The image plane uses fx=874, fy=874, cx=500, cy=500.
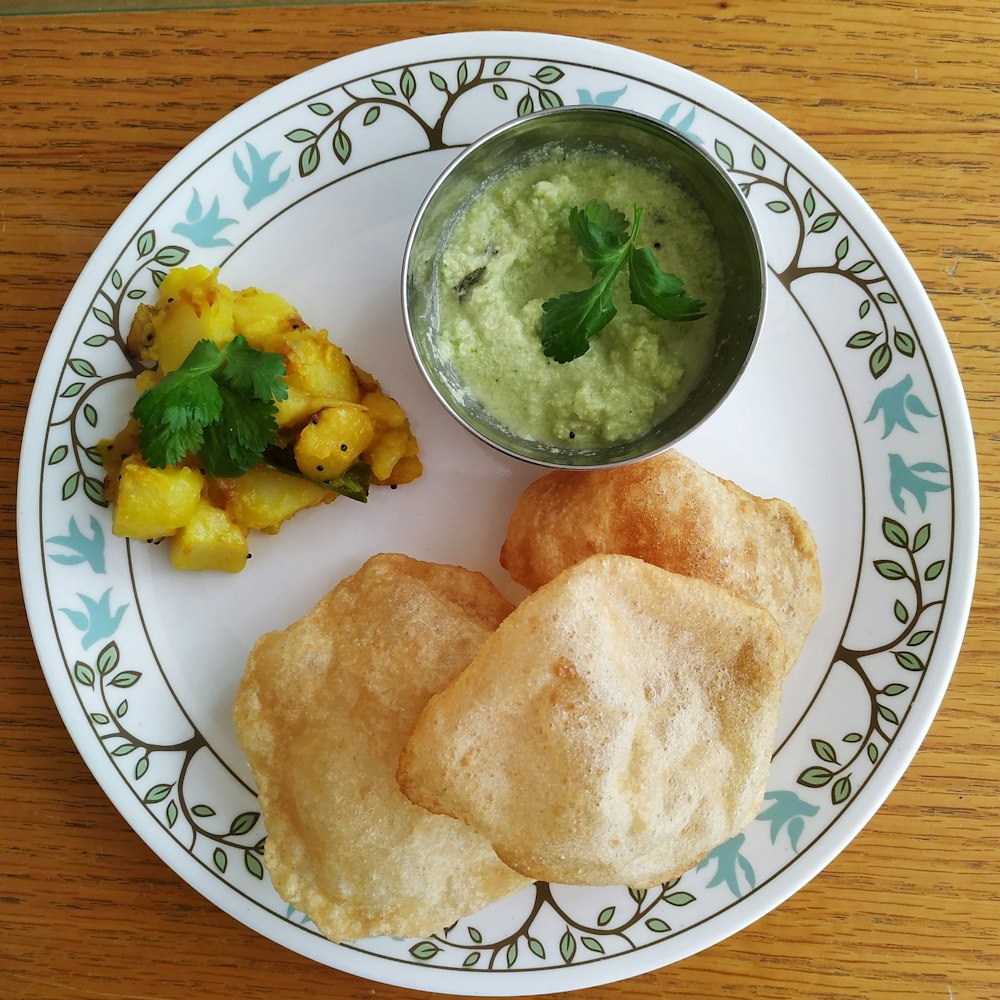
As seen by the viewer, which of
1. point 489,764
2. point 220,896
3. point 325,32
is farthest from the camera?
point 325,32

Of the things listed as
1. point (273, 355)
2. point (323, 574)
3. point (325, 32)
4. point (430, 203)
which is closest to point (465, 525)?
point (323, 574)

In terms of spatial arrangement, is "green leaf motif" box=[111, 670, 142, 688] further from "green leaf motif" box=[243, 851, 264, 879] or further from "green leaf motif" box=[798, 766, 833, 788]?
"green leaf motif" box=[798, 766, 833, 788]

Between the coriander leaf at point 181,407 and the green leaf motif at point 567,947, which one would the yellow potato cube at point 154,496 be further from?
the green leaf motif at point 567,947

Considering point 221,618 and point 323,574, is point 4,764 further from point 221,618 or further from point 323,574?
point 323,574

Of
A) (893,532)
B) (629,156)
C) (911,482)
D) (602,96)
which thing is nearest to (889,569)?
(893,532)

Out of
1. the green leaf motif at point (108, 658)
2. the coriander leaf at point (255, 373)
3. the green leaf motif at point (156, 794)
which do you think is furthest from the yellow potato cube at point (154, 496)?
the green leaf motif at point (156, 794)
